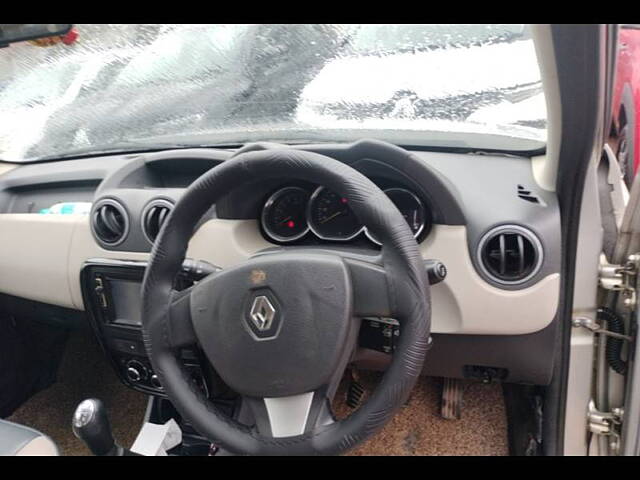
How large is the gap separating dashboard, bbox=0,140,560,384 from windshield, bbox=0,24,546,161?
12 centimetres

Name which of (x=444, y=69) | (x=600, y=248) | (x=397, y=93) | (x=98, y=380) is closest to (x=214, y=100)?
(x=397, y=93)

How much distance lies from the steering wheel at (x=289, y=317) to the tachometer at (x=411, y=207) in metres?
0.23

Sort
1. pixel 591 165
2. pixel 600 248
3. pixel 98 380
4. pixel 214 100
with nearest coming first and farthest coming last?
1. pixel 591 165
2. pixel 600 248
3. pixel 214 100
4. pixel 98 380

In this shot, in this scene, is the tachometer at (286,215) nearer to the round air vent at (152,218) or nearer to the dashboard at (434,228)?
the dashboard at (434,228)

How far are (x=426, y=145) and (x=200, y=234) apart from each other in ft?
1.87

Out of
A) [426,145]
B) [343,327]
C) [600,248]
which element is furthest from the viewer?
[426,145]

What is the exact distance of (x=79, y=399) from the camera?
2309 mm

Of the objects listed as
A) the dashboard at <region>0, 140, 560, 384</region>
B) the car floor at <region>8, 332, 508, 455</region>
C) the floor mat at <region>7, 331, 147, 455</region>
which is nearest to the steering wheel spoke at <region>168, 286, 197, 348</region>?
the dashboard at <region>0, 140, 560, 384</region>

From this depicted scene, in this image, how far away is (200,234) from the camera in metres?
1.38

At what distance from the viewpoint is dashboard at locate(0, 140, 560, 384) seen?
3.90ft

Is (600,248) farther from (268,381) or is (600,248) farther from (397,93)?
(268,381)

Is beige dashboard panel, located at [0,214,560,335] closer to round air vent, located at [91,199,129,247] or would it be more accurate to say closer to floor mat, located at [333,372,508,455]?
round air vent, located at [91,199,129,247]

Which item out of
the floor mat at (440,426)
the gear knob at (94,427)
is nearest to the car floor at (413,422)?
the floor mat at (440,426)
